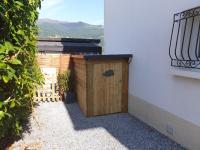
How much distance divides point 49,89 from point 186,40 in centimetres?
681

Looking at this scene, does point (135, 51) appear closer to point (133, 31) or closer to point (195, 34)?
point (133, 31)

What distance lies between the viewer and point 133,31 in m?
8.02

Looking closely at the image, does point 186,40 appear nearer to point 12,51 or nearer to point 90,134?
point 90,134

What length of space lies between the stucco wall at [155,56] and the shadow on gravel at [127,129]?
2.54 feet

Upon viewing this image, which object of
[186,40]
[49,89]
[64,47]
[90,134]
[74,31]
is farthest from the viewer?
[74,31]

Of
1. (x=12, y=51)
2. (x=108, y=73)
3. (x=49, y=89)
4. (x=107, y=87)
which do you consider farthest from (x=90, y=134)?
(x=49, y=89)

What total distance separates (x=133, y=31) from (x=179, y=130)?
12.5ft

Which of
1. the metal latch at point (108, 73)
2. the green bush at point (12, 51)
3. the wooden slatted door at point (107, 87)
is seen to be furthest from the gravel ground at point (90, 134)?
the metal latch at point (108, 73)

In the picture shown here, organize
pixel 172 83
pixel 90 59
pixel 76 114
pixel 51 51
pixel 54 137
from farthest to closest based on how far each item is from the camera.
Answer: pixel 51 51 → pixel 76 114 → pixel 90 59 → pixel 54 137 → pixel 172 83

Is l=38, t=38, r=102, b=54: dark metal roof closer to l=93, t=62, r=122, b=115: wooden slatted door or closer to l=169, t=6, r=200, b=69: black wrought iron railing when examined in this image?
l=93, t=62, r=122, b=115: wooden slatted door

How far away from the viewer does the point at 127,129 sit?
6.81 meters

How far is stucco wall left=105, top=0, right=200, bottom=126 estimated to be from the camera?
5.28m

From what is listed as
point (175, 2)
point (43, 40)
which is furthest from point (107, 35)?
point (175, 2)

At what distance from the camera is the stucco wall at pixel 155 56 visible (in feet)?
17.3
